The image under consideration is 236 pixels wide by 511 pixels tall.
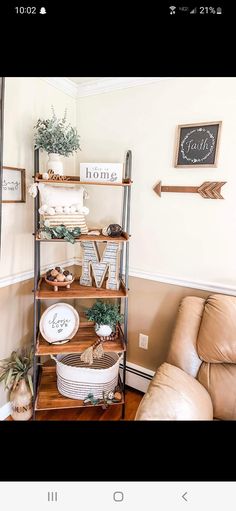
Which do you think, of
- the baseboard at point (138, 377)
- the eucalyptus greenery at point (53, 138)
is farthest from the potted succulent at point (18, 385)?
the eucalyptus greenery at point (53, 138)

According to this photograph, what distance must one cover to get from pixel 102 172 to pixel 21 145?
0.44 metres

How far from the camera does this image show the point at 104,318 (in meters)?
1.42

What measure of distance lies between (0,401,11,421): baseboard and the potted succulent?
1.8 inches

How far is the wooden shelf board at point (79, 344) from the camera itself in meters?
1.33

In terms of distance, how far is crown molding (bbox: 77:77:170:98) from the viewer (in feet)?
4.56

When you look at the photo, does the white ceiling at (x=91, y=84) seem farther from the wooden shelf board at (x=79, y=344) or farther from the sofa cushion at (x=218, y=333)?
the wooden shelf board at (x=79, y=344)

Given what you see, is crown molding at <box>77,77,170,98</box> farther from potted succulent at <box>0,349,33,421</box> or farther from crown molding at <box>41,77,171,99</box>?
potted succulent at <box>0,349,33,421</box>

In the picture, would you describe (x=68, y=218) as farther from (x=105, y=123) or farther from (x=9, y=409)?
(x=9, y=409)

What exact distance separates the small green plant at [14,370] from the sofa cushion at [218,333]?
0.90 meters

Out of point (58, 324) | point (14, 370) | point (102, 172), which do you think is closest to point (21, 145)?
point (102, 172)

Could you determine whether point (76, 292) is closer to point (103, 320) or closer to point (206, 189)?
point (103, 320)

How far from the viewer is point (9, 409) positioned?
4.73ft
